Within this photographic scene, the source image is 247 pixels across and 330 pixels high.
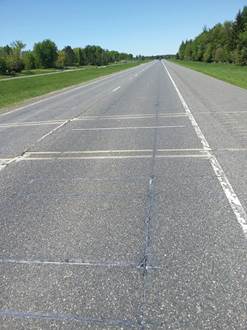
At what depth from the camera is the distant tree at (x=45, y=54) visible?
123 meters

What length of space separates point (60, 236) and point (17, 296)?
1094 millimetres

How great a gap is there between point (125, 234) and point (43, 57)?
420 feet

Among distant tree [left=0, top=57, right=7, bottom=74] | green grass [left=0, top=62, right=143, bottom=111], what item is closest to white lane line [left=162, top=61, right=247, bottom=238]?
green grass [left=0, top=62, right=143, bottom=111]

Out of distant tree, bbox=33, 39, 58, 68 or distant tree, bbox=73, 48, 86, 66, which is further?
distant tree, bbox=73, 48, 86, 66

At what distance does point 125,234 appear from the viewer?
13.8 feet

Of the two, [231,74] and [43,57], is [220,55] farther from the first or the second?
[43,57]

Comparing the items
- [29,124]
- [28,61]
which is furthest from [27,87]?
[28,61]

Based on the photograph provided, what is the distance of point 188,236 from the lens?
13.3 ft

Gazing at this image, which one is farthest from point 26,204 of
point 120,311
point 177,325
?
point 177,325

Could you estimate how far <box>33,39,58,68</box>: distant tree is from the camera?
123 m

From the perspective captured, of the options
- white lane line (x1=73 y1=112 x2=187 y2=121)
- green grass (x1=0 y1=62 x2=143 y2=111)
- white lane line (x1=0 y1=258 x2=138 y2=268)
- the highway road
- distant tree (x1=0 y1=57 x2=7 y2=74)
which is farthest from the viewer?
distant tree (x1=0 y1=57 x2=7 y2=74)

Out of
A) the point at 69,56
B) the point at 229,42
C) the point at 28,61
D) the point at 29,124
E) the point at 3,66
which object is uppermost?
the point at 29,124

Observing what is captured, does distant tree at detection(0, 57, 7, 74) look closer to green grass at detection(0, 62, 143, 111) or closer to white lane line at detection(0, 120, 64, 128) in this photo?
green grass at detection(0, 62, 143, 111)

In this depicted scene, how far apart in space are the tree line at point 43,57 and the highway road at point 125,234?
78653mm
